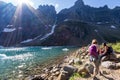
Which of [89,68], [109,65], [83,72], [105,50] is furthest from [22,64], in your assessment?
[89,68]

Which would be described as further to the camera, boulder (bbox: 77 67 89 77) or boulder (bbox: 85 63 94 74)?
boulder (bbox: 85 63 94 74)

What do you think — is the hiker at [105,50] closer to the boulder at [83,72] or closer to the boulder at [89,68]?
the boulder at [89,68]

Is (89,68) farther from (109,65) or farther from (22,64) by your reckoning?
(22,64)

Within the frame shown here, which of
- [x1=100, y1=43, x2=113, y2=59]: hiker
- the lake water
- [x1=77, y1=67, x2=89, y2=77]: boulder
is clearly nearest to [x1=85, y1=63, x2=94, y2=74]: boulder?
[x1=77, y1=67, x2=89, y2=77]: boulder

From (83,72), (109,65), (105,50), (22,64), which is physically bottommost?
(22,64)

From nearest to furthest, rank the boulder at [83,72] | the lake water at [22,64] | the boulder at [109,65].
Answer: the boulder at [83,72] → the boulder at [109,65] → the lake water at [22,64]

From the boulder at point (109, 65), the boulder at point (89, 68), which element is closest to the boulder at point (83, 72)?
the boulder at point (89, 68)

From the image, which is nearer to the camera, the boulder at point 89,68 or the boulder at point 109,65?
the boulder at point 89,68

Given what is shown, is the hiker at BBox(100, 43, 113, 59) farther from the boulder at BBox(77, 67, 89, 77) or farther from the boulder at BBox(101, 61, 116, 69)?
the boulder at BBox(77, 67, 89, 77)

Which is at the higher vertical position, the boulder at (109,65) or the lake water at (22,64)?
the boulder at (109,65)

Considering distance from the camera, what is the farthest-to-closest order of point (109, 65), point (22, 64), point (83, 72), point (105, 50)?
1. point (22, 64)
2. point (109, 65)
3. point (105, 50)
4. point (83, 72)

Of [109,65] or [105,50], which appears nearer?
[105,50]

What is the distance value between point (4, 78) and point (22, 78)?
8.93 ft

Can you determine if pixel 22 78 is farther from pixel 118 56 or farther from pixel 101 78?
pixel 101 78
